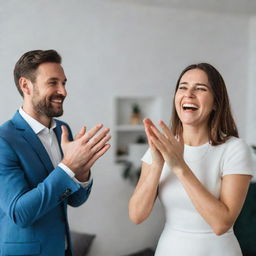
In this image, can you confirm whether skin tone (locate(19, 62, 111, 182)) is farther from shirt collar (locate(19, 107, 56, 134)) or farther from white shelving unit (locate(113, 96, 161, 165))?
white shelving unit (locate(113, 96, 161, 165))

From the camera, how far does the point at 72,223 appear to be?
2.77 meters

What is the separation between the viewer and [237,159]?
1218 mm

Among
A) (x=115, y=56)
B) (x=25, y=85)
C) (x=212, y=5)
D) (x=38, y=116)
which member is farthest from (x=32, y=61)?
(x=212, y=5)

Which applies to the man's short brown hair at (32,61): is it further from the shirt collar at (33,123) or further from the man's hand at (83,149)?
the man's hand at (83,149)

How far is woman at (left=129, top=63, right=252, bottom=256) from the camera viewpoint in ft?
3.82

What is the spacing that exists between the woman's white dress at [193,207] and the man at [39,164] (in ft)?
1.18

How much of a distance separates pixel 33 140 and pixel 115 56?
170 cm

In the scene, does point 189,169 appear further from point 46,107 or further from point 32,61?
point 32,61

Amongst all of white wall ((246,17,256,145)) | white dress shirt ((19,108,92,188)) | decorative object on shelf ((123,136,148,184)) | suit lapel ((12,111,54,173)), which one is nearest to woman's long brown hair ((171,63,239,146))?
white dress shirt ((19,108,92,188))

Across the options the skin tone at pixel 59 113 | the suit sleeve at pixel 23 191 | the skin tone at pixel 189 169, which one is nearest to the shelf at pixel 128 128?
the skin tone at pixel 189 169

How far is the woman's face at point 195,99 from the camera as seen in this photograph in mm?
1282

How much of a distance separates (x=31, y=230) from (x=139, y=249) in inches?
82.3

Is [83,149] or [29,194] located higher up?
[83,149]

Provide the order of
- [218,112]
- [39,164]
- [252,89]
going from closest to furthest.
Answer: [39,164] → [218,112] → [252,89]
